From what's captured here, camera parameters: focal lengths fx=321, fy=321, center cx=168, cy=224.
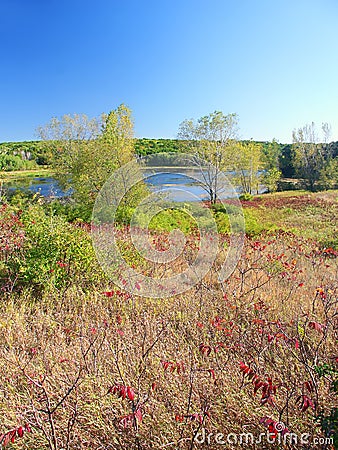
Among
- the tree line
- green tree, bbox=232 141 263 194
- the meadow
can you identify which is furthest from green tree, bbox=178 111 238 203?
the meadow

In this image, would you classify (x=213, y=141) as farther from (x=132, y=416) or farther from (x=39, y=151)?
(x=132, y=416)

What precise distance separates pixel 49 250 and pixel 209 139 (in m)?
19.3

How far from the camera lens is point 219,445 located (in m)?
1.87

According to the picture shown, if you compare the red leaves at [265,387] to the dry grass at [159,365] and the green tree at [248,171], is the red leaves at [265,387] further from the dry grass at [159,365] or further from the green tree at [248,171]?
the green tree at [248,171]

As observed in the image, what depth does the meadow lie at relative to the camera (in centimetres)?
189

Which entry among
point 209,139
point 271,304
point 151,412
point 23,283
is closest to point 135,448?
point 151,412

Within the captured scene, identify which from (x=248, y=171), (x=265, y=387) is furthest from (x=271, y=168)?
(x=265, y=387)

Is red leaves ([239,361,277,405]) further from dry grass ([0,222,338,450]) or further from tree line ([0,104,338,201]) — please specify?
tree line ([0,104,338,201])

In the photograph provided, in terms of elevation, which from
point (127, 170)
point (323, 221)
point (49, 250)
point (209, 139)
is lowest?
point (323, 221)

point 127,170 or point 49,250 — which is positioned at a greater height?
point 127,170

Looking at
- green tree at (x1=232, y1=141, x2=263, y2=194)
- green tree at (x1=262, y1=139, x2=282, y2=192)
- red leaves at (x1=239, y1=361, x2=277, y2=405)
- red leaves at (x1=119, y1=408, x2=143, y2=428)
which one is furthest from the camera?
green tree at (x1=262, y1=139, x2=282, y2=192)

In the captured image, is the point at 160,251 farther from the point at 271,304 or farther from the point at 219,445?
the point at 219,445

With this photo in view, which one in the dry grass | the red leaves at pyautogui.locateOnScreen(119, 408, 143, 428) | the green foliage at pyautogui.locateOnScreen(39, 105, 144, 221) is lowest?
the dry grass

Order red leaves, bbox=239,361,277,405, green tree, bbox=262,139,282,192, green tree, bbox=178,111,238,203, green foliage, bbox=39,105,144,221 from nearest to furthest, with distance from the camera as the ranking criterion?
red leaves, bbox=239,361,277,405
green foliage, bbox=39,105,144,221
green tree, bbox=178,111,238,203
green tree, bbox=262,139,282,192
